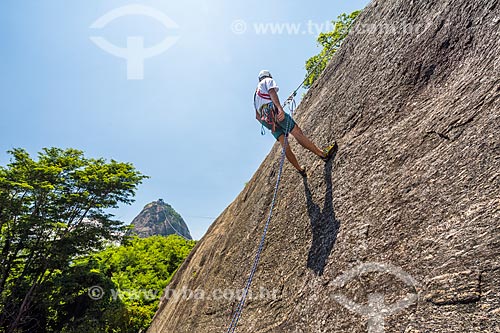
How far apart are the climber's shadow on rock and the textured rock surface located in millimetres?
20

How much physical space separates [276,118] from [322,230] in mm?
2322

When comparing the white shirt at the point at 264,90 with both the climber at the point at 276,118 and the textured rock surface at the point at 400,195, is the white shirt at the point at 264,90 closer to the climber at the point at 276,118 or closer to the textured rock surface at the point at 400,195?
the climber at the point at 276,118

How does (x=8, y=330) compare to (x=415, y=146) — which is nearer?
(x=415, y=146)

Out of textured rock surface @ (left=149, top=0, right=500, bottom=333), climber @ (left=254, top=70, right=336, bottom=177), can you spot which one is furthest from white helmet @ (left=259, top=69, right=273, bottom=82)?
textured rock surface @ (left=149, top=0, right=500, bottom=333)

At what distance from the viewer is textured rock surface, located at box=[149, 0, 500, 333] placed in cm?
264

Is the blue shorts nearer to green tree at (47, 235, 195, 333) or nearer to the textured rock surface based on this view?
the textured rock surface

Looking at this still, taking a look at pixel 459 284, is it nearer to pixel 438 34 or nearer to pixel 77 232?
pixel 438 34

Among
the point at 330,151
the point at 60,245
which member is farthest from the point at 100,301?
the point at 330,151

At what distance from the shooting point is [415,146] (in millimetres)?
3646

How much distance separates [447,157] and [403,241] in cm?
105

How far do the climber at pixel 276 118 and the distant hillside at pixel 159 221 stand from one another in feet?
346

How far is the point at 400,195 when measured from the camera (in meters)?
3.46

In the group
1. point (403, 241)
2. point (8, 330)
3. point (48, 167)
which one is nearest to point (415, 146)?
point (403, 241)

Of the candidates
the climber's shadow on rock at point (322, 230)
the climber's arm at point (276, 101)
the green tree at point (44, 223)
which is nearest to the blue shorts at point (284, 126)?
the climber's arm at point (276, 101)
